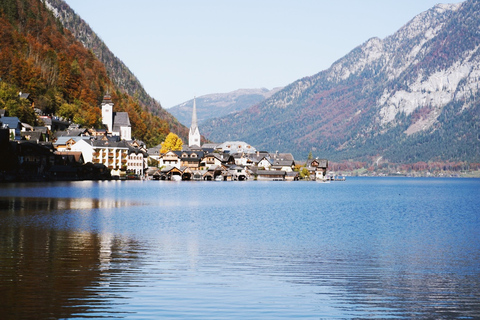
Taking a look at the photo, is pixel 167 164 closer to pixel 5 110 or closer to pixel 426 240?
pixel 5 110

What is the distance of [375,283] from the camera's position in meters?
21.1

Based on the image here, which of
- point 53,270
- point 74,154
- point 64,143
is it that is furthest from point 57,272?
point 64,143

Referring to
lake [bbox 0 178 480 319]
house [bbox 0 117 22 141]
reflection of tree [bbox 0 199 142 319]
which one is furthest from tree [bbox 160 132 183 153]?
reflection of tree [bbox 0 199 142 319]

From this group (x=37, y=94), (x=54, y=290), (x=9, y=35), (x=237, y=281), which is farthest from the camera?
(x=9, y=35)

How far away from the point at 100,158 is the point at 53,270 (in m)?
134

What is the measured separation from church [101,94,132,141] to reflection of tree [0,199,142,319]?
516 feet

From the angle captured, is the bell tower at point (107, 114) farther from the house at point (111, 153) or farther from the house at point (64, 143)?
the house at point (64, 143)

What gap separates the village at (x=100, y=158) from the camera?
119m

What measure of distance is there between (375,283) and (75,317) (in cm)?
1031

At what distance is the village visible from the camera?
Result: 390 ft

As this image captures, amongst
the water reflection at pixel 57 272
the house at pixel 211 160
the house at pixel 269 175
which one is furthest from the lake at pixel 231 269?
the house at pixel 269 175

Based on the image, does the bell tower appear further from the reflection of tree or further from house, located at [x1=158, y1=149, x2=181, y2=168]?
the reflection of tree

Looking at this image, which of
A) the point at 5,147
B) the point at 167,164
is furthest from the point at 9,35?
the point at 5,147

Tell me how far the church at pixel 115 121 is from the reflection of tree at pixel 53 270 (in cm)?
15742
